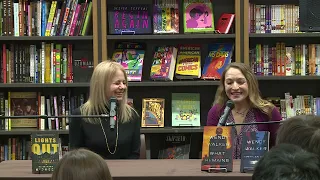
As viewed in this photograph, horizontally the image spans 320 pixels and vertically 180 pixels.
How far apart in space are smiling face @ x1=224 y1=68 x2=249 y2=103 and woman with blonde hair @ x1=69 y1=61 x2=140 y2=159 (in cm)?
60

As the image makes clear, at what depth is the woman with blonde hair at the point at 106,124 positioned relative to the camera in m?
3.29

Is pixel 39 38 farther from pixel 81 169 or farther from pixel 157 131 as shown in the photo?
pixel 81 169

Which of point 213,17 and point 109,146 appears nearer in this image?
point 109,146

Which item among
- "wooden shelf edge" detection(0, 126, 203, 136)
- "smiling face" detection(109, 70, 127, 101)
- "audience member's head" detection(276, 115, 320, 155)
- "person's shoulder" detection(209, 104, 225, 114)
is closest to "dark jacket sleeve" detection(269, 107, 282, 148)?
"person's shoulder" detection(209, 104, 225, 114)

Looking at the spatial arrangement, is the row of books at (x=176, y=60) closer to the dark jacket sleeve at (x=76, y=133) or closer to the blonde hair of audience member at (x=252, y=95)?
the blonde hair of audience member at (x=252, y=95)

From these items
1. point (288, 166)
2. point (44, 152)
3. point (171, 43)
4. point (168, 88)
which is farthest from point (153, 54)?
point (288, 166)

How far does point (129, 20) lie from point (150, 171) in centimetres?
207

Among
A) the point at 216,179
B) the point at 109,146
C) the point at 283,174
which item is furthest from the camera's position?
the point at 109,146

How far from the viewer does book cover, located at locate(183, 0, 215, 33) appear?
14.2 feet

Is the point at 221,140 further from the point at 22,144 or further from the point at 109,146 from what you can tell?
the point at 22,144

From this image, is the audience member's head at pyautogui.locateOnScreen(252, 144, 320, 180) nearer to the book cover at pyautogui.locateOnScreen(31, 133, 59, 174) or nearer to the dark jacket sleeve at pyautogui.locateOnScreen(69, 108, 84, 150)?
the book cover at pyautogui.locateOnScreen(31, 133, 59, 174)

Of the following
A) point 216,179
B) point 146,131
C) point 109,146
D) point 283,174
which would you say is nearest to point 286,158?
point 283,174

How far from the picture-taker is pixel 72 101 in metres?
4.41

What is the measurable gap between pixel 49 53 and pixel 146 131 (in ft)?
3.25
